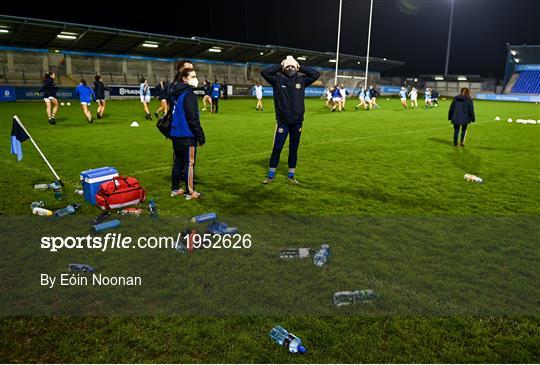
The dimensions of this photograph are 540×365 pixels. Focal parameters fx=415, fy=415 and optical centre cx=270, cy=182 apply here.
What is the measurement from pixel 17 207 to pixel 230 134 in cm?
975

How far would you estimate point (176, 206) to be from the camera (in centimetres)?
652

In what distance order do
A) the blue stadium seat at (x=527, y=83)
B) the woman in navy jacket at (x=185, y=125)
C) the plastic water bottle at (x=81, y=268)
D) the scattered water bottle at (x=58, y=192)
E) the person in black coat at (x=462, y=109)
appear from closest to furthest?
1. the plastic water bottle at (x=81, y=268)
2. the woman in navy jacket at (x=185, y=125)
3. the scattered water bottle at (x=58, y=192)
4. the person in black coat at (x=462, y=109)
5. the blue stadium seat at (x=527, y=83)

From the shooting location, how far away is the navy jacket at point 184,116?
259 inches

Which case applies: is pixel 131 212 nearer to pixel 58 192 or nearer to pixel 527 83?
pixel 58 192

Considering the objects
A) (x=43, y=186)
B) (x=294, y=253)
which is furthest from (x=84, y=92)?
(x=294, y=253)

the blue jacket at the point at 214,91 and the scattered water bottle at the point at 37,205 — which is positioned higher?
the blue jacket at the point at 214,91

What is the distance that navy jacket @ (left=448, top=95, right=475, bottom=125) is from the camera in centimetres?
1246

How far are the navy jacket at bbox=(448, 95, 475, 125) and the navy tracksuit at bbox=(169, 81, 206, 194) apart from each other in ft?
29.6

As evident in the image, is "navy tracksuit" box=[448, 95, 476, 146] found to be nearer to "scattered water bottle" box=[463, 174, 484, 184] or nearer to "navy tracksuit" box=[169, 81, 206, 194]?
"scattered water bottle" box=[463, 174, 484, 184]

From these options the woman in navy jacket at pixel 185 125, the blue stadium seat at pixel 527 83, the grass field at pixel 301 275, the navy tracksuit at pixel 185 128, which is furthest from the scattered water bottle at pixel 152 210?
the blue stadium seat at pixel 527 83

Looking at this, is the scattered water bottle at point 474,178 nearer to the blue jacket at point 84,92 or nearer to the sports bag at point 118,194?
the sports bag at point 118,194

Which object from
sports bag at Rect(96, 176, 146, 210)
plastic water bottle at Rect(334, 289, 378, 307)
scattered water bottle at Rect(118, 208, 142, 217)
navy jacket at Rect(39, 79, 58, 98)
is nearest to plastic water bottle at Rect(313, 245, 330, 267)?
plastic water bottle at Rect(334, 289, 378, 307)

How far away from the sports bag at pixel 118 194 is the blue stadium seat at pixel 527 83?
66261 millimetres

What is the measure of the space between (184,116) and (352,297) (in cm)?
415
